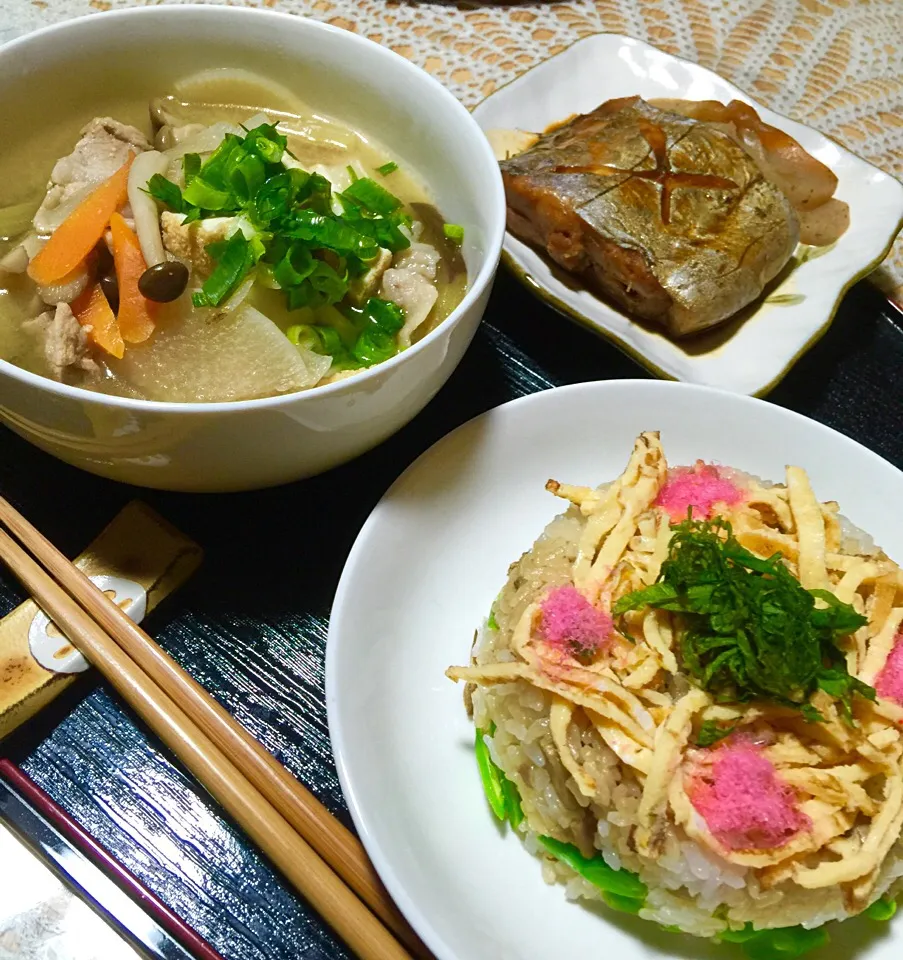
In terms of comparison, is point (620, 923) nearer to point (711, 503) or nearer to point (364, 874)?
point (364, 874)

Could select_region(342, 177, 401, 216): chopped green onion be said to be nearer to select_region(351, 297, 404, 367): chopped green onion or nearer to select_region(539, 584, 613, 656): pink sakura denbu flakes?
select_region(351, 297, 404, 367): chopped green onion

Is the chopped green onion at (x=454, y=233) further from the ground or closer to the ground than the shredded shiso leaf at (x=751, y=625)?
further from the ground

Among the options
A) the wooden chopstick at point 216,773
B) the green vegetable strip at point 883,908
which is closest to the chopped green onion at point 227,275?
the wooden chopstick at point 216,773

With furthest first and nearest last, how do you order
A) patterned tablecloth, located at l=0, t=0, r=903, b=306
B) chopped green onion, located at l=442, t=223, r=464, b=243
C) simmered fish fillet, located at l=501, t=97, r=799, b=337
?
patterned tablecloth, located at l=0, t=0, r=903, b=306, simmered fish fillet, located at l=501, t=97, r=799, b=337, chopped green onion, located at l=442, t=223, r=464, b=243

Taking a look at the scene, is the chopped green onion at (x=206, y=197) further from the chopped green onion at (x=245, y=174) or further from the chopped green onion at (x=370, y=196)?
the chopped green onion at (x=370, y=196)

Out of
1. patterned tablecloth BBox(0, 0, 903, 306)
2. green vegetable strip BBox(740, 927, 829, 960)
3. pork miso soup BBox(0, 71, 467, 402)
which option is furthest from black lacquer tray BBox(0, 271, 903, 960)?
patterned tablecloth BBox(0, 0, 903, 306)

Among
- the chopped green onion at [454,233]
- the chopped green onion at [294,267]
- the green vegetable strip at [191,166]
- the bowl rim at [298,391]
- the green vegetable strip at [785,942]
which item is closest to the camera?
the bowl rim at [298,391]

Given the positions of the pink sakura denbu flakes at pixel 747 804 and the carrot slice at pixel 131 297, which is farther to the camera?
the carrot slice at pixel 131 297
